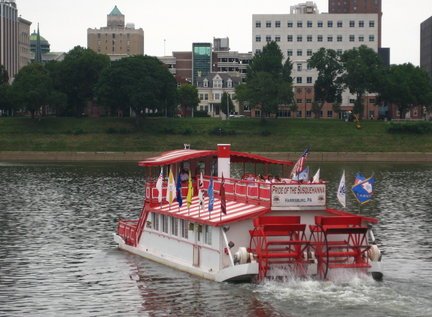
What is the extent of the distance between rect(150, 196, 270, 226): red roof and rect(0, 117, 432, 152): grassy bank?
11936cm

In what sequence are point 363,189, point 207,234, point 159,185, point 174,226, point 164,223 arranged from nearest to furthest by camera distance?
point 207,234 → point 363,189 → point 174,226 → point 164,223 → point 159,185

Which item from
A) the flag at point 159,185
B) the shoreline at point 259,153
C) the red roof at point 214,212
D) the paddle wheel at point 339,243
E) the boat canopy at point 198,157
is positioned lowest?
the shoreline at point 259,153

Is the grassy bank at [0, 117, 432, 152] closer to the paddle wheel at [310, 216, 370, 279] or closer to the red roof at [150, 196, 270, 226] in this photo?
the red roof at [150, 196, 270, 226]

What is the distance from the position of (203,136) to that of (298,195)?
138m

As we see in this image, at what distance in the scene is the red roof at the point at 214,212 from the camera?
169ft

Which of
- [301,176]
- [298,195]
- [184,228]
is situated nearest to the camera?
[298,195]

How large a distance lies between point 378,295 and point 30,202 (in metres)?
59.0

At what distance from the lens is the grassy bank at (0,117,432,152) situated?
590 feet

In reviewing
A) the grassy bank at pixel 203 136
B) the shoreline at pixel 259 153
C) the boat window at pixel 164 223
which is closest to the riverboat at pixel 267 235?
the boat window at pixel 164 223

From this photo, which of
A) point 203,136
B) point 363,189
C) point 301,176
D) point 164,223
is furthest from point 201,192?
point 203,136

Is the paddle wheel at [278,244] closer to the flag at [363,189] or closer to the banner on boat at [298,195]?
the banner on boat at [298,195]

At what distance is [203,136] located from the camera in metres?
190

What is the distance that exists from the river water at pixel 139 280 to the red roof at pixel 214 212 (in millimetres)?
3143

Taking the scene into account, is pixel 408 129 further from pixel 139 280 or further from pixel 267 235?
pixel 267 235
